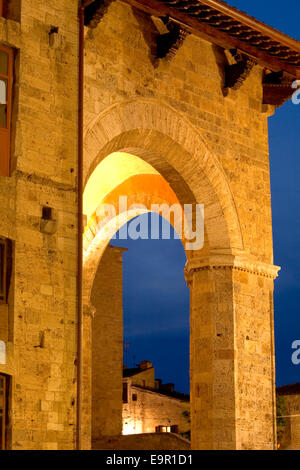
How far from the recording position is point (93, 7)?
17.1 m

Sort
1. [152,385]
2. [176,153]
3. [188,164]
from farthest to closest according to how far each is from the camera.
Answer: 1. [152,385]
2. [188,164]
3. [176,153]

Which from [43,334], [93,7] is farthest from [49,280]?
[93,7]

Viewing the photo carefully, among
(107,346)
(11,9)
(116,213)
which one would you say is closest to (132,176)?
(116,213)

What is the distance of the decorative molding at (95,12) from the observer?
17.0 meters

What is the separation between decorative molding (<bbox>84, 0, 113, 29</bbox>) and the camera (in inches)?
669

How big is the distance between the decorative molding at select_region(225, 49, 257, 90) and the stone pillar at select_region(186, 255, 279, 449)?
338 centimetres

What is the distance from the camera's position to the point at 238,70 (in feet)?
65.0

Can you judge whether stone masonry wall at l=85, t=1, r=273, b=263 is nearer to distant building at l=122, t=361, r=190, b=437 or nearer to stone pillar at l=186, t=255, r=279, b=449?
stone pillar at l=186, t=255, r=279, b=449

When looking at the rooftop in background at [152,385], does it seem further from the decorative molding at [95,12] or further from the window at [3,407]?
the window at [3,407]

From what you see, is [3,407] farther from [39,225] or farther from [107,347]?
[107,347]

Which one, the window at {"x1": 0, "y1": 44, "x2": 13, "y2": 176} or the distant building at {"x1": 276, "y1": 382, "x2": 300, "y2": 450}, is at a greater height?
the window at {"x1": 0, "y1": 44, "x2": 13, "y2": 176}

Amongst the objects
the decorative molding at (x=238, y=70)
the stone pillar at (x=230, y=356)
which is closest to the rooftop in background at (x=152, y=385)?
the stone pillar at (x=230, y=356)

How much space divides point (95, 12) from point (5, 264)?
15.4 ft

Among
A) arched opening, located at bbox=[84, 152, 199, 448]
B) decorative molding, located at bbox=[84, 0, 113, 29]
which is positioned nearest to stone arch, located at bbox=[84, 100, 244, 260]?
arched opening, located at bbox=[84, 152, 199, 448]
